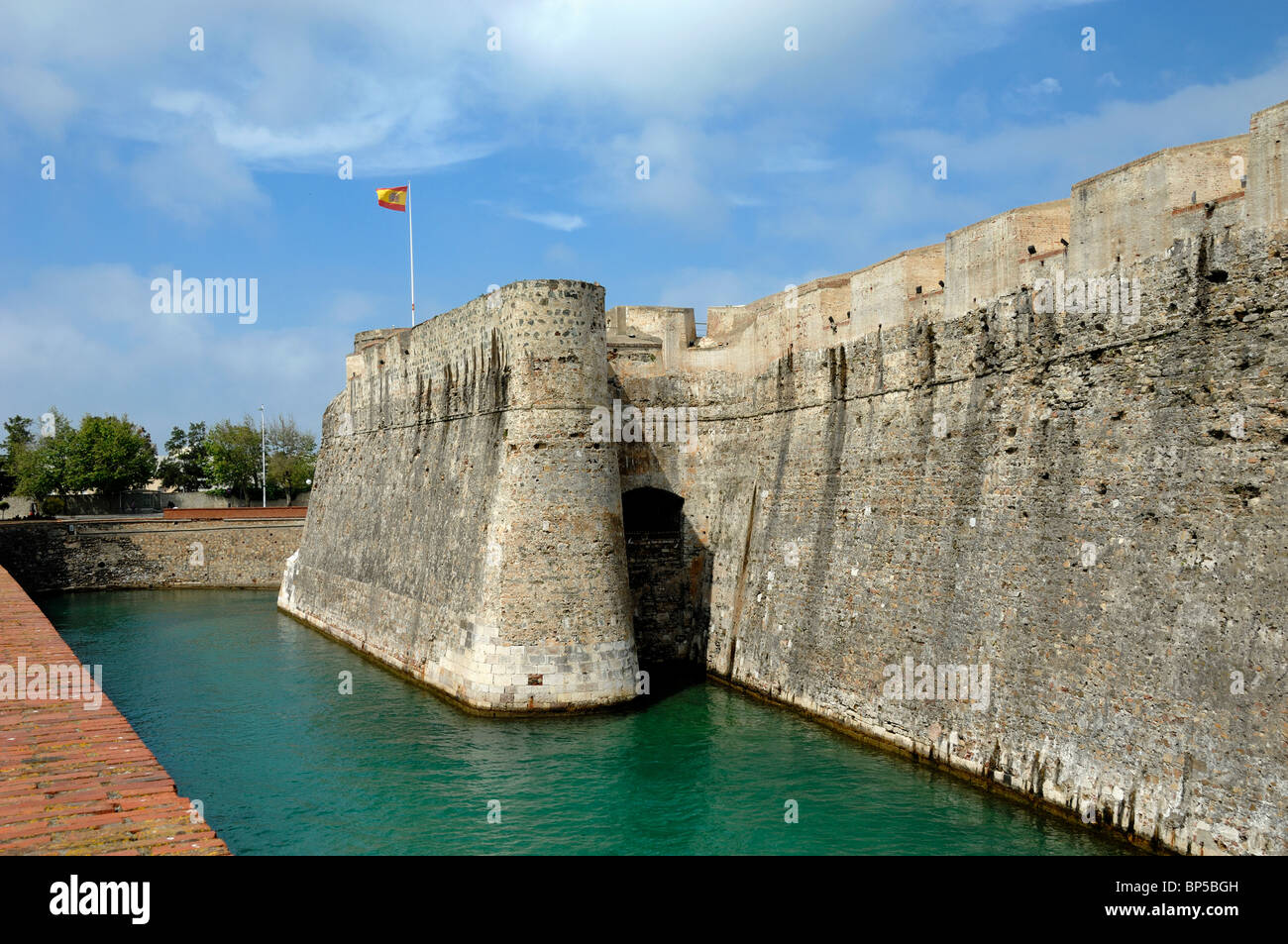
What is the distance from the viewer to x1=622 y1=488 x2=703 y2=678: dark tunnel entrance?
853 inches

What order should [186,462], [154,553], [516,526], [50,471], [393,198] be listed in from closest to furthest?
[516,526], [393,198], [154,553], [50,471], [186,462]

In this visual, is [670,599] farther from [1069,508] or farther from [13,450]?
[13,450]

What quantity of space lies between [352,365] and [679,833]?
23.5m

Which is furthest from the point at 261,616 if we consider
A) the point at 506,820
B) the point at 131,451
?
the point at 131,451

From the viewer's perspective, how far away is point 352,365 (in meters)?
31.8

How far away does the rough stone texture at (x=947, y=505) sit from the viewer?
10.2 metres

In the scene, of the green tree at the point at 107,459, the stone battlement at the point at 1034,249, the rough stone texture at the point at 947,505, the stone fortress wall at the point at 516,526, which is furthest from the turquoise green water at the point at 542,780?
the green tree at the point at 107,459

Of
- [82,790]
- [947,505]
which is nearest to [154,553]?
[947,505]

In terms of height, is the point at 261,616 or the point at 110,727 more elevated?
the point at 110,727

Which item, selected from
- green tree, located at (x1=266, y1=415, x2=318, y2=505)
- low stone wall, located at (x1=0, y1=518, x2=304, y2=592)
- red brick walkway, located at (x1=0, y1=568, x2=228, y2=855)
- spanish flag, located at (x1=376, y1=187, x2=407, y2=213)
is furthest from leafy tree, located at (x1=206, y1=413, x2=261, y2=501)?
red brick walkway, located at (x1=0, y1=568, x2=228, y2=855)

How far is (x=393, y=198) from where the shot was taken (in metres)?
28.0

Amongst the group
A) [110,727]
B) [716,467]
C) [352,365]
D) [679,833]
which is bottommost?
[679,833]

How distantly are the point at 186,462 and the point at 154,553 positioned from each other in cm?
4580

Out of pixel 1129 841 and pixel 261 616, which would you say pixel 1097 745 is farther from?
pixel 261 616
